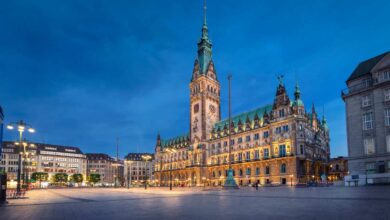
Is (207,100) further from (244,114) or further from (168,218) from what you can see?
(168,218)

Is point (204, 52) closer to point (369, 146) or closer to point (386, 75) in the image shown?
point (386, 75)

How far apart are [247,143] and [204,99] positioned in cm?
3078

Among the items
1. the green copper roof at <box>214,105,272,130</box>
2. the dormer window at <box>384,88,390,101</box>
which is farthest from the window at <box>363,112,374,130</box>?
the green copper roof at <box>214,105,272,130</box>

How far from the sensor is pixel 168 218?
48.5ft

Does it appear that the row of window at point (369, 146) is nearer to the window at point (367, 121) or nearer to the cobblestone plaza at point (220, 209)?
the window at point (367, 121)

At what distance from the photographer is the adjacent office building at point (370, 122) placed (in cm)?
5275

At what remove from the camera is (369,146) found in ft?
181

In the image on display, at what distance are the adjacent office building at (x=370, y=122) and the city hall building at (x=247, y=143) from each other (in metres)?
24.2

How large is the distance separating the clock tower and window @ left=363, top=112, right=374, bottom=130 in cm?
7975

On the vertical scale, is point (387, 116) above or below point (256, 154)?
above

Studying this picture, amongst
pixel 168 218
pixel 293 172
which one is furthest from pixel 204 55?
pixel 168 218

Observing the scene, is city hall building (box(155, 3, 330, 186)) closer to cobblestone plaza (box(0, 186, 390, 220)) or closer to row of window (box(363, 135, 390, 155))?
row of window (box(363, 135, 390, 155))

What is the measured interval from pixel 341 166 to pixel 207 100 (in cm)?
6897

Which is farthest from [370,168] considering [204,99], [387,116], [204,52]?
[204,52]
